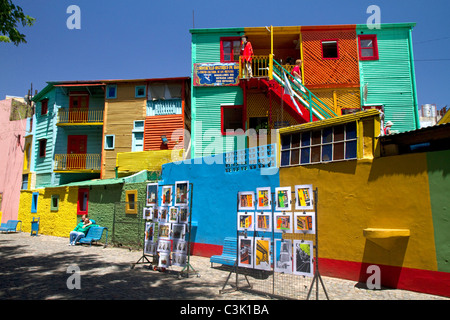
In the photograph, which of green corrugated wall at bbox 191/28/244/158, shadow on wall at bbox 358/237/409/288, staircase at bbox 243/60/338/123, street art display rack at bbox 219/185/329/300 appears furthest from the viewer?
green corrugated wall at bbox 191/28/244/158

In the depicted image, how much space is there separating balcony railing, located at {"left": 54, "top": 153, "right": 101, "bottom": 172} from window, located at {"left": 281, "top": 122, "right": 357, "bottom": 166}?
1693 cm

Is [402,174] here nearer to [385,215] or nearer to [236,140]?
[385,215]

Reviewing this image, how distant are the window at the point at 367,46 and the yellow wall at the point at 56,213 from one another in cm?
1808

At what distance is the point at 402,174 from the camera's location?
742 cm

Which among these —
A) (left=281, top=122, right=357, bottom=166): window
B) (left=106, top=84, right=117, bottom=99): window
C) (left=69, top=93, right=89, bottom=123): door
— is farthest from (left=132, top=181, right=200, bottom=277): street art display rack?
(left=69, top=93, right=89, bottom=123): door

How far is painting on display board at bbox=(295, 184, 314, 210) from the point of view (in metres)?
6.46

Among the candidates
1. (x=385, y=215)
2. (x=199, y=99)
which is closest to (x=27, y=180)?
(x=199, y=99)

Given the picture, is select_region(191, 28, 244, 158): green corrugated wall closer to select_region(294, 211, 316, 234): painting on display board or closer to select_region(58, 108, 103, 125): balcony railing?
select_region(58, 108, 103, 125): balcony railing

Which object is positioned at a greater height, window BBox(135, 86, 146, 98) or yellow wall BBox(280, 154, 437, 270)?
window BBox(135, 86, 146, 98)

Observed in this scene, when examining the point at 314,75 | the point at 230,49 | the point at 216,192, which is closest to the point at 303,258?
the point at 216,192

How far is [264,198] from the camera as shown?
23.7 feet

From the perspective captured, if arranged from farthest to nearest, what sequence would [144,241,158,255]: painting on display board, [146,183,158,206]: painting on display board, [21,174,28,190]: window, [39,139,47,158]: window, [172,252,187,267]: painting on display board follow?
1. [21,174,28,190]: window
2. [39,139,47,158]: window
3. [146,183,158,206]: painting on display board
4. [144,241,158,255]: painting on display board
5. [172,252,187,267]: painting on display board

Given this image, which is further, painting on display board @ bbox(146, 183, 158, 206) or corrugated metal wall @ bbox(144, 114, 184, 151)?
corrugated metal wall @ bbox(144, 114, 184, 151)

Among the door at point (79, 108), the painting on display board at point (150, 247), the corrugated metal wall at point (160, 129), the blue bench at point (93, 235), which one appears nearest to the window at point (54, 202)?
the door at point (79, 108)
